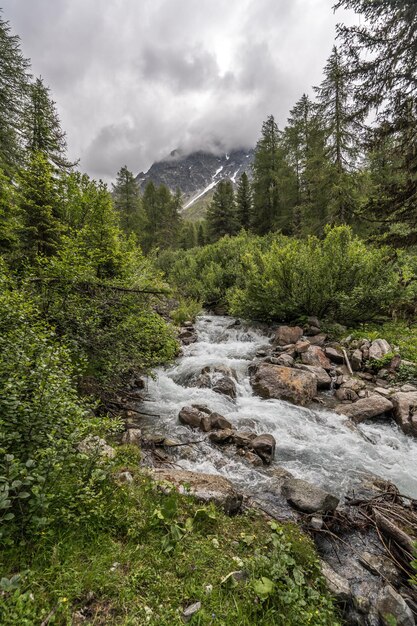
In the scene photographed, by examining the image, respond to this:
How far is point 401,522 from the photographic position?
11.0ft

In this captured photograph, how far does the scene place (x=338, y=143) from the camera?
18250 mm

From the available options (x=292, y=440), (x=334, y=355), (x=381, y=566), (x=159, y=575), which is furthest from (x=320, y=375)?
(x=159, y=575)

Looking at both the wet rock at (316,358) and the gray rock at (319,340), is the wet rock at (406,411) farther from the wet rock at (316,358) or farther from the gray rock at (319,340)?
the gray rock at (319,340)

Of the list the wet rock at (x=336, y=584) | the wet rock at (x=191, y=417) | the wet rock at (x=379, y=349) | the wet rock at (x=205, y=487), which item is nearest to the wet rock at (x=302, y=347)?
the wet rock at (x=379, y=349)

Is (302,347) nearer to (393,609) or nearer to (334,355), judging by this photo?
(334,355)

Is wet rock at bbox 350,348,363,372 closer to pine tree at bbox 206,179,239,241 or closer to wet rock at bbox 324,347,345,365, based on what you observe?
wet rock at bbox 324,347,345,365

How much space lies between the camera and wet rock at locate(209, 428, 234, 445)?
531 centimetres

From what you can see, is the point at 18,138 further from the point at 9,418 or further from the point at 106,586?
the point at 106,586

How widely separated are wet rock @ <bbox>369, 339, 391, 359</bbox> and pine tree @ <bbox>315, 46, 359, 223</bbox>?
39.9 ft

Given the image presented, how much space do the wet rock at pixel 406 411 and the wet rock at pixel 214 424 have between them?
3573 millimetres

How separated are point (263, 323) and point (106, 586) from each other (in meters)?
11.0

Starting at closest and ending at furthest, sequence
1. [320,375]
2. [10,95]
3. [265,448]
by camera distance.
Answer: [265,448]
[320,375]
[10,95]

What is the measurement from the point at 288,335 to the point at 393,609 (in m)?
8.06

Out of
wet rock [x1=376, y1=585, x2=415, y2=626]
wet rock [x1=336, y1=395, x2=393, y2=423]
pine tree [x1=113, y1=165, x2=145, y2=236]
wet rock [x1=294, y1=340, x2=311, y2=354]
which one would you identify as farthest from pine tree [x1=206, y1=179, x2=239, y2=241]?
wet rock [x1=376, y1=585, x2=415, y2=626]
